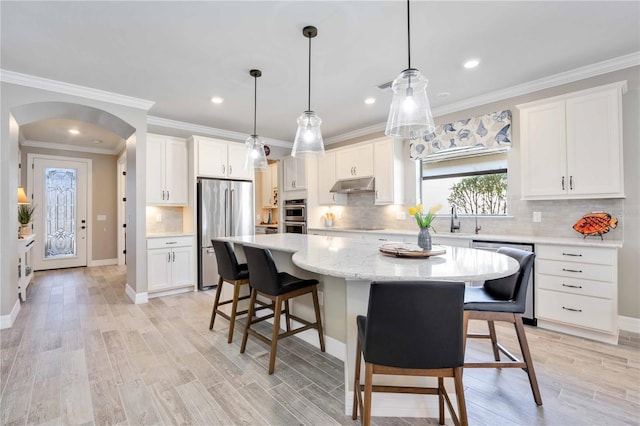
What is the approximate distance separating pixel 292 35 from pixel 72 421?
3030 mm

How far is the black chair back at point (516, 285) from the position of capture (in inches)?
72.9

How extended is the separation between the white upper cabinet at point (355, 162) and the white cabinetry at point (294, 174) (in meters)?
0.75

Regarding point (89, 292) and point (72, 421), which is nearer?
point (72, 421)

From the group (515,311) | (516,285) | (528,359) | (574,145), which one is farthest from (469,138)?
(528,359)

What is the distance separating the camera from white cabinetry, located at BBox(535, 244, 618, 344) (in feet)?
8.71

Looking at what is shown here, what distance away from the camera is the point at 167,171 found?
183 inches

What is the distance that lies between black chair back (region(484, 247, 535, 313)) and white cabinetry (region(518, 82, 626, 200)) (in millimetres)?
1497

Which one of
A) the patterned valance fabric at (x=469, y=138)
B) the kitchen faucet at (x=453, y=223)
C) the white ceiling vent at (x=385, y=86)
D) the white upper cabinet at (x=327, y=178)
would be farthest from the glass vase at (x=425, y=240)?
the white upper cabinet at (x=327, y=178)

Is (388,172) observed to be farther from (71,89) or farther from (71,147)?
(71,147)

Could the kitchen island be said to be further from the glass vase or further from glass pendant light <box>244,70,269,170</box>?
glass pendant light <box>244,70,269,170</box>

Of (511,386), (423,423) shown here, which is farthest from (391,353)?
(511,386)

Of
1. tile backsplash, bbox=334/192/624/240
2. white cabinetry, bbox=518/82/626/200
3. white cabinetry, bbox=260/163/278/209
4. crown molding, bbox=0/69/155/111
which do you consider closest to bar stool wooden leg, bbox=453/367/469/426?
white cabinetry, bbox=518/82/626/200

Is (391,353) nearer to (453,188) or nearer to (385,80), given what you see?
(385,80)

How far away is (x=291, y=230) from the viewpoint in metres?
5.98
